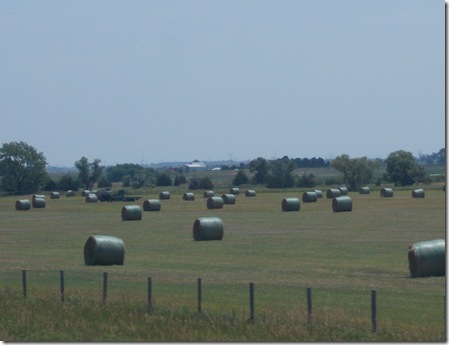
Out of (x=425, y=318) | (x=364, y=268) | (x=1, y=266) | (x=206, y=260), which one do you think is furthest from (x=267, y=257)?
(x=425, y=318)

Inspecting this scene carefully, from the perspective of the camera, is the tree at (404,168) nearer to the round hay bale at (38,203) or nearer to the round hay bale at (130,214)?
the round hay bale at (38,203)

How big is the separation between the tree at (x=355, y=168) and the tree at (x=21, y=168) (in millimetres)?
41626

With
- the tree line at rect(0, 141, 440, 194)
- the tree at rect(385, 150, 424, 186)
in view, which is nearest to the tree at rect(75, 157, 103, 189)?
the tree line at rect(0, 141, 440, 194)

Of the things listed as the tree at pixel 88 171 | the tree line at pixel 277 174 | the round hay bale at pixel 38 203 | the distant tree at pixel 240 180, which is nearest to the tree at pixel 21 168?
the tree line at pixel 277 174

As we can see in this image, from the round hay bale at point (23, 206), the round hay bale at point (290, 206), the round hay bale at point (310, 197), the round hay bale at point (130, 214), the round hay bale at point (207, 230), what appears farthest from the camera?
the round hay bale at point (310, 197)

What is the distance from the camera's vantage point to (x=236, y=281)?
28125 millimetres

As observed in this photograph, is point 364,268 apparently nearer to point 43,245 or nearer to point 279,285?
point 279,285

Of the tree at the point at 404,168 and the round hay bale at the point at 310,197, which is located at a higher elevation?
the tree at the point at 404,168

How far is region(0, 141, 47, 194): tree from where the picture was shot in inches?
5945

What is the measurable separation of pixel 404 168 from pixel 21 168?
53.4 meters

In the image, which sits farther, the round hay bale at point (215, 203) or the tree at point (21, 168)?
the tree at point (21, 168)

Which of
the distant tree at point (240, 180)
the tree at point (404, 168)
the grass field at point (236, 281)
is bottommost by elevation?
the grass field at point (236, 281)

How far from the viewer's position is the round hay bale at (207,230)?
147ft

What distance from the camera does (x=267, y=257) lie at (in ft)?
119
